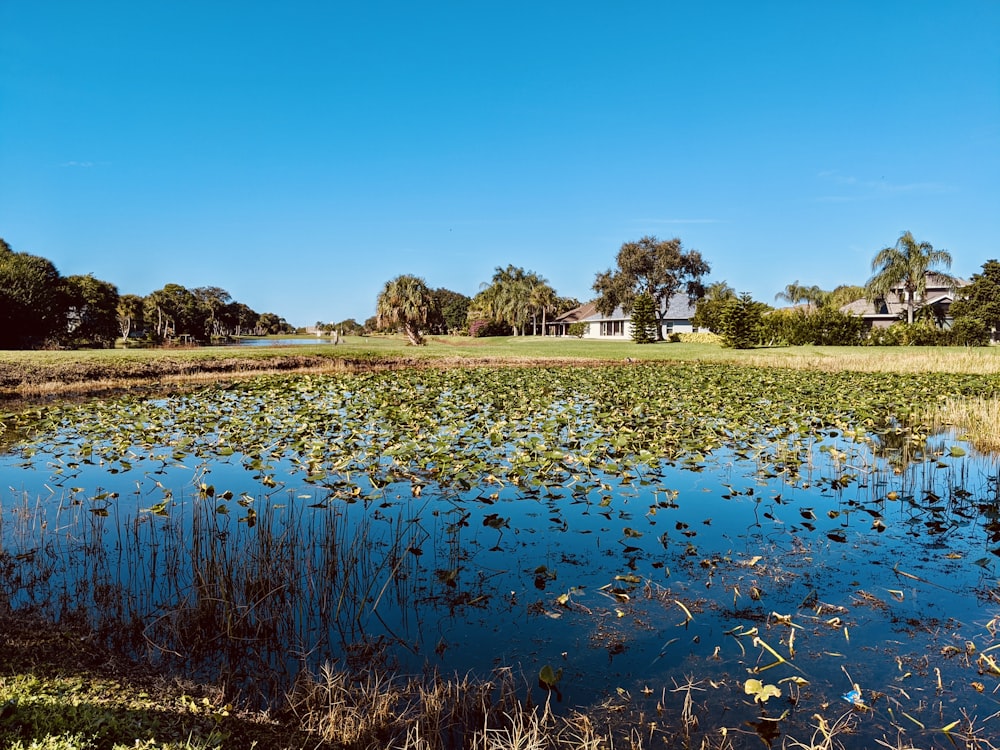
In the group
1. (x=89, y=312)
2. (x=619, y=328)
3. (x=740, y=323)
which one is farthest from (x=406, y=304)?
(x=619, y=328)

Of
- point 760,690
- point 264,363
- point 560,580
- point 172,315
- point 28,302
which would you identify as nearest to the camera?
point 760,690

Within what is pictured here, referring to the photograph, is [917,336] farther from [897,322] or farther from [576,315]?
[576,315]

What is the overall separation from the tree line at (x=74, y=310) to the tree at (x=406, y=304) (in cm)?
2107

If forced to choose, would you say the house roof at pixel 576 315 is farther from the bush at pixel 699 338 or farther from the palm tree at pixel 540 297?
the bush at pixel 699 338

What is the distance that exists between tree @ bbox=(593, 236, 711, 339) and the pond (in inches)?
2502

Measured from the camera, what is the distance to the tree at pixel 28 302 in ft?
147

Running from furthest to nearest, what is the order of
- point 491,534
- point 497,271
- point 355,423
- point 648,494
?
point 497,271
point 355,423
point 648,494
point 491,534

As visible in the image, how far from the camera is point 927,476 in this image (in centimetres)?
982

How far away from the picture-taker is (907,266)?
56406 millimetres

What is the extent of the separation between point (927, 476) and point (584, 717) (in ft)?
28.6

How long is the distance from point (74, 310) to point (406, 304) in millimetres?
30948

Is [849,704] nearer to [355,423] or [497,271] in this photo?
[355,423]

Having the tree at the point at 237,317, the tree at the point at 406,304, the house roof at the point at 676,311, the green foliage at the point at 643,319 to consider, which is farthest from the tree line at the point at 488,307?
the tree at the point at 237,317

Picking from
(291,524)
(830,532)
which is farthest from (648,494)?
(291,524)
